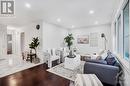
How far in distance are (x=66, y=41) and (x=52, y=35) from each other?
3.58 ft

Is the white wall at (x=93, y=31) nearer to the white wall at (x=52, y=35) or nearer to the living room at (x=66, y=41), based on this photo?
the living room at (x=66, y=41)

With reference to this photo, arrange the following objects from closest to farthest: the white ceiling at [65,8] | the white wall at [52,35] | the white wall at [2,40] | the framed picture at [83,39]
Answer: the white ceiling at [65,8], the white wall at [52,35], the white wall at [2,40], the framed picture at [83,39]

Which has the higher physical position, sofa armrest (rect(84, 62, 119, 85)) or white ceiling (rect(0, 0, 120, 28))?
white ceiling (rect(0, 0, 120, 28))

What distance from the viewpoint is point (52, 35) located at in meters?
5.62

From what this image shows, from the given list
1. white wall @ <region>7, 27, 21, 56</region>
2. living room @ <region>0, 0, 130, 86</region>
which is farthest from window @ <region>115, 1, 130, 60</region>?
white wall @ <region>7, 27, 21, 56</region>

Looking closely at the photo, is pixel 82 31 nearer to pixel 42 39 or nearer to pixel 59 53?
pixel 59 53

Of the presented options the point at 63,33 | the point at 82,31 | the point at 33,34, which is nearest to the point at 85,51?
the point at 82,31

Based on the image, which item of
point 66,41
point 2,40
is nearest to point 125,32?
point 66,41

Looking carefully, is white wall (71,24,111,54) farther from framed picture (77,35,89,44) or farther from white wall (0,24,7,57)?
white wall (0,24,7,57)

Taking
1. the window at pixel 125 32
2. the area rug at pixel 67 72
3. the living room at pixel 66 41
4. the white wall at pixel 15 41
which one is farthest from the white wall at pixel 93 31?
the white wall at pixel 15 41

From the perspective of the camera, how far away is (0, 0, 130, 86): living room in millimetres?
2238

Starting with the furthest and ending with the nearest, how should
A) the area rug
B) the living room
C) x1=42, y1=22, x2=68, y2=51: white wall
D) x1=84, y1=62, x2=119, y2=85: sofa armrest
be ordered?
x1=42, y1=22, x2=68, y2=51: white wall
the area rug
the living room
x1=84, y1=62, x2=119, y2=85: sofa armrest

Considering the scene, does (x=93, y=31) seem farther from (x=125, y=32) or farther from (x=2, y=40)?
(x=2, y=40)

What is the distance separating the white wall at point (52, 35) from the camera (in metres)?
4.92
